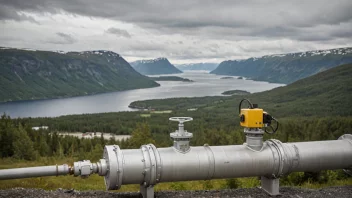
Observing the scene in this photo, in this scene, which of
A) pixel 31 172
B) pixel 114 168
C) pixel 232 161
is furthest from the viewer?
pixel 232 161

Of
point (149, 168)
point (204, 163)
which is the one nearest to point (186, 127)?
point (204, 163)

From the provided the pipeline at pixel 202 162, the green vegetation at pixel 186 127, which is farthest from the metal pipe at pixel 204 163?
the green vegetation at pixel 186 127

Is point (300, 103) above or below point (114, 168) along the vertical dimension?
below

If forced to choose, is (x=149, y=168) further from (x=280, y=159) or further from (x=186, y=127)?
(x=186, y=127)

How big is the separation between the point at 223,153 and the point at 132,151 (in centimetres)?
274

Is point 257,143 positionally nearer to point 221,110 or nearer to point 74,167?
point 74,167

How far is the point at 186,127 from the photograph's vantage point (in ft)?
356

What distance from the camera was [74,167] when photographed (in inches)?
335

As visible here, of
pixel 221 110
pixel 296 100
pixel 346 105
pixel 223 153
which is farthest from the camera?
pixel 296 100

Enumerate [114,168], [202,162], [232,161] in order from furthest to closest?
[232,161] < [202,162] < [114,168]

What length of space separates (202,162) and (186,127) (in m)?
99.7

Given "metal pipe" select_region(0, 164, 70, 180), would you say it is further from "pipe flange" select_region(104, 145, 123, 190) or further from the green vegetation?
the green vegetation

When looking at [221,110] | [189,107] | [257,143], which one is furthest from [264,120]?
[189,107]

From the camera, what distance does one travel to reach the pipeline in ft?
28.1
